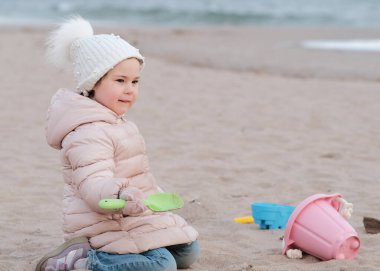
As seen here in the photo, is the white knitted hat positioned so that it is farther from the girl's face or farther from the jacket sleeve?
the jacket sleeve

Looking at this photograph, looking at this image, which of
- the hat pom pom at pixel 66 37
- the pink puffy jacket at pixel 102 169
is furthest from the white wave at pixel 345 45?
the pink puffy jacket at pixel 102 169

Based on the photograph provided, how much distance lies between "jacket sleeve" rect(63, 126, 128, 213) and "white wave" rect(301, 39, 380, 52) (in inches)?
423

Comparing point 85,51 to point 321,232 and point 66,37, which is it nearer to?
point 66,37

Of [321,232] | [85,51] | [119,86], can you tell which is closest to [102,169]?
[119,86]

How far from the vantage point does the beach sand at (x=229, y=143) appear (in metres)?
4.25

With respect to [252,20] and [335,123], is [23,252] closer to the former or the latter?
[335,123]

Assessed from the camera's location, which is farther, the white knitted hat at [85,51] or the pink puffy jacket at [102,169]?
the white knitted hat at [85,51]

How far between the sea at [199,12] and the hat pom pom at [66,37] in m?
16.6

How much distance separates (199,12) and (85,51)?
820 inches

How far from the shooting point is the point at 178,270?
3680 mm

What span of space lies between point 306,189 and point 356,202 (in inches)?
17.1

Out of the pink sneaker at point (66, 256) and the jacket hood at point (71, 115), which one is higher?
the jacket hood at point (71, 115)

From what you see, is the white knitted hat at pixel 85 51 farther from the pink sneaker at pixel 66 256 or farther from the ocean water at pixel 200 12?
the ocean water at pixel 200 12

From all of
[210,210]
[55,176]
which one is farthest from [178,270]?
[55,176]
